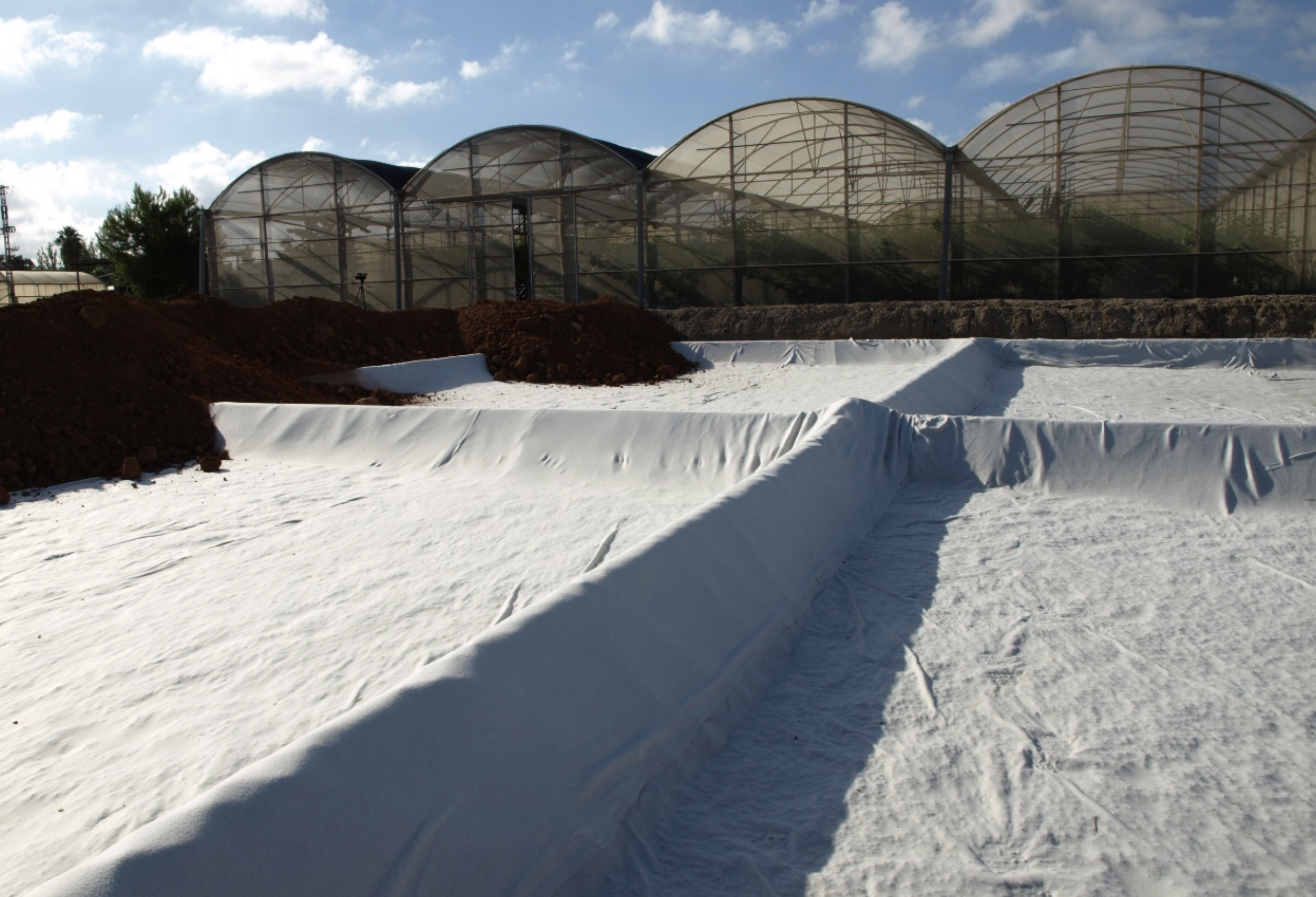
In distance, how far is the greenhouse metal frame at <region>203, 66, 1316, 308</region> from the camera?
12.3m

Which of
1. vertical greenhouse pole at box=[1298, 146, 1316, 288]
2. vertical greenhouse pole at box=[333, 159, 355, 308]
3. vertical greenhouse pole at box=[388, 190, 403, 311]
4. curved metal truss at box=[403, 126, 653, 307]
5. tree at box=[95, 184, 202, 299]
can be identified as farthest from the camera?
tree at box=[95, 184, 202, 299]

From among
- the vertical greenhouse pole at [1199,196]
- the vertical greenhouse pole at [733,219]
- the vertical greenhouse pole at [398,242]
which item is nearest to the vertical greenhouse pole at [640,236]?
the vertical greenhouse pole at [733,219]

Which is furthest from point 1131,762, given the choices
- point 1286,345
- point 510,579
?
point 1286,345

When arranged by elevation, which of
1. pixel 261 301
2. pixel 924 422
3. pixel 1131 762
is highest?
pixel 261 301

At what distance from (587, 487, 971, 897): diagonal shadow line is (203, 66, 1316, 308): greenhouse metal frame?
1198 centimetres

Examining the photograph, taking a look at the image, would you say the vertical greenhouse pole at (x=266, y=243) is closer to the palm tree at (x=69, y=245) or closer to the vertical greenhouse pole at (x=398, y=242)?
Answer: the vertical greenhouse pole at (x=398, y=242)

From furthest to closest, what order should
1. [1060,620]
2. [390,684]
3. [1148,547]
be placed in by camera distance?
[1148,547], [1060,620], [390,684]

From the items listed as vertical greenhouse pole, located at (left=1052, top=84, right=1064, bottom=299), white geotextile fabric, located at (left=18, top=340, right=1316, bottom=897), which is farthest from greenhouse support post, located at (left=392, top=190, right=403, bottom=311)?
white geotextile fabric, located at (left=18, top=340, right=1316, bottom=897)

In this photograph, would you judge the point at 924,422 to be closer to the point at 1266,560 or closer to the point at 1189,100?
the point at 1266,560

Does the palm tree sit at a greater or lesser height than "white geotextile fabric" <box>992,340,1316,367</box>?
greater

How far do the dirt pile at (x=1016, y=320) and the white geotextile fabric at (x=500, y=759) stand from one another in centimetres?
1034

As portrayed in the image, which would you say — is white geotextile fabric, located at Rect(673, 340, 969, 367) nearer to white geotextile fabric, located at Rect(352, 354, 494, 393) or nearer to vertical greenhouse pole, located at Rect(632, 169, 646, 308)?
white geotextile fabric, located at Rect(352, 354, 494, 393)

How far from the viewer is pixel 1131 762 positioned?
5.69 feet

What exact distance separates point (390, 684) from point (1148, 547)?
2.68 metres
